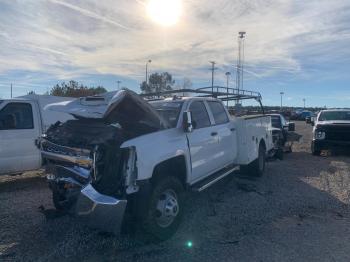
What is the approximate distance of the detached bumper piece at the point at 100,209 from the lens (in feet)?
14.7

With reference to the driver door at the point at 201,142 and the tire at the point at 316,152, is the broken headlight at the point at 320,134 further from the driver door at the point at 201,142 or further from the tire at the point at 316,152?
the driver door at the point at 201,142

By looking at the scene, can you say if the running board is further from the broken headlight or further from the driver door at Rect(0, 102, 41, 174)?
the broken headlight

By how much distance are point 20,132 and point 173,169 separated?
482cm

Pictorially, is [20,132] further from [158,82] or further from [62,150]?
[158,82]

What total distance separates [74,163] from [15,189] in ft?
15.0

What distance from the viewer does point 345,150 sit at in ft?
49.4

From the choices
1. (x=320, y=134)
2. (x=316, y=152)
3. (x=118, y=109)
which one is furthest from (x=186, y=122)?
(x=316, y=152)

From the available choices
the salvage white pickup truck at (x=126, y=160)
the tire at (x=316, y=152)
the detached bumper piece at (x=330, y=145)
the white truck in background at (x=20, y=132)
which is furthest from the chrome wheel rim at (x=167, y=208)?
the tire at (x=316, y=152)

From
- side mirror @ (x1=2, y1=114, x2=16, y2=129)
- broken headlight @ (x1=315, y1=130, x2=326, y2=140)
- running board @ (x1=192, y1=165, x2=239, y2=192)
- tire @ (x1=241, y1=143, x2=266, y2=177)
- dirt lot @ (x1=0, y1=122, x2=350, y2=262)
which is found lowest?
dirt lot @ (x1=0, y1=122, x2=350, y2=262)

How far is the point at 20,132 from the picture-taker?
29.2 feet

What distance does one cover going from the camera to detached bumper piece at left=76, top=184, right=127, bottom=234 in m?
4.48

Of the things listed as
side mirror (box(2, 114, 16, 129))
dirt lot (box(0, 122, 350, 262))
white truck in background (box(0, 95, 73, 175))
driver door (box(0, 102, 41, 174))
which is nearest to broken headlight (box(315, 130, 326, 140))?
dirt lot (box(0, 122, 350, 262))

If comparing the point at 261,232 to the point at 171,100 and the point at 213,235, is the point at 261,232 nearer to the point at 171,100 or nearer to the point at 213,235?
the point at 213,235

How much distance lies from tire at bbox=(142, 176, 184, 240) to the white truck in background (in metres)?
4.31
